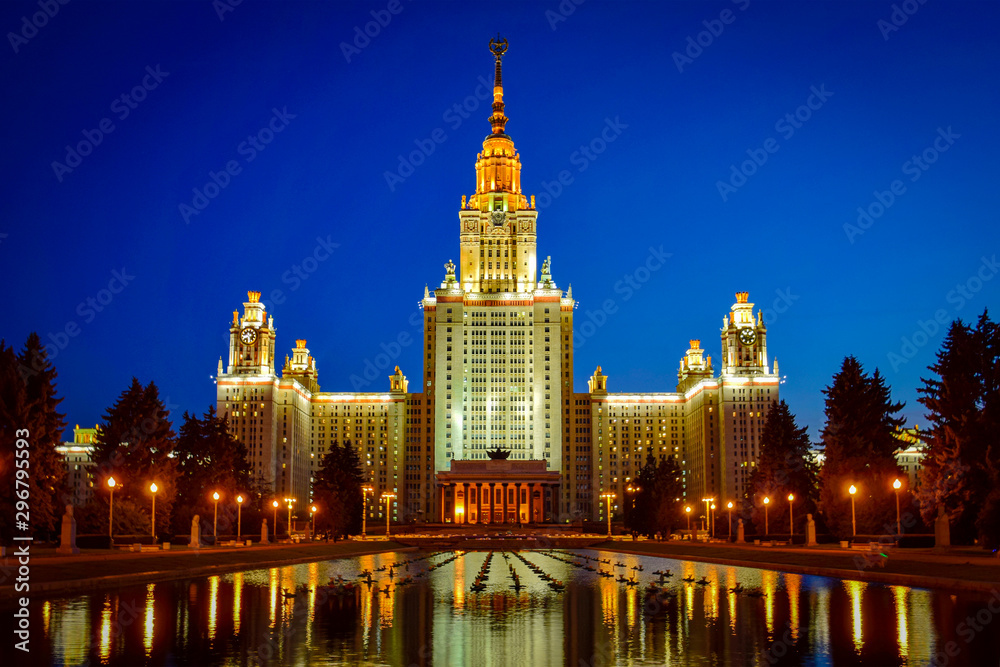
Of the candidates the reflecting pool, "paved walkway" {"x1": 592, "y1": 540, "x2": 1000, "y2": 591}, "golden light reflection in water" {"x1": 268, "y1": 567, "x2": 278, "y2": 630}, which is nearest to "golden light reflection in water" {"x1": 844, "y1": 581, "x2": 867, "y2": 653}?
the reflecting pool

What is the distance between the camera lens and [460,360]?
564 ft

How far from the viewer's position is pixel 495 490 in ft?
536

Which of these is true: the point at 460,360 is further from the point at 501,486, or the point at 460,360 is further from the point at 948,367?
the point at 948,367

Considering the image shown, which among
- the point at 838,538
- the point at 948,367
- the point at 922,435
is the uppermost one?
the point at 948,367

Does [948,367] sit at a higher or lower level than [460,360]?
lower

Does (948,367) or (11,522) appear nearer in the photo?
(11,522)

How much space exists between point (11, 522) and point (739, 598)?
36.7 metres

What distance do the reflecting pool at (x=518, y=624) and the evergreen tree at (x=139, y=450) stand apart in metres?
31.9

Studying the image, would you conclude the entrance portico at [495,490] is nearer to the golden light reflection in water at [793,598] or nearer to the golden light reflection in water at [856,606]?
the golden light reflection in water at [793,598]

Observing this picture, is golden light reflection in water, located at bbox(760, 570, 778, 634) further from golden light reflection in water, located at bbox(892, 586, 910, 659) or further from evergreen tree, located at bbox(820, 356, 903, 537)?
evergreen tree, located at bbox(820, 356, 903, 537)

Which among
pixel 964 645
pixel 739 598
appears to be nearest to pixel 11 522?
pixel 739 598

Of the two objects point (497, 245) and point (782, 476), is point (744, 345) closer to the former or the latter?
point (497, 245)

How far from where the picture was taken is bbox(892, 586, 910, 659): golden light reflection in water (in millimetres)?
18328

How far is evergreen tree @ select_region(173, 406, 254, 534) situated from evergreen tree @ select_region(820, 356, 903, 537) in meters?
46.3
